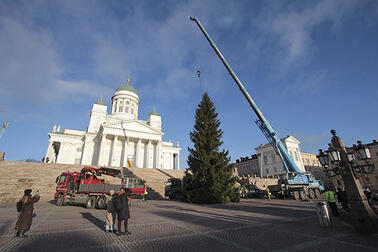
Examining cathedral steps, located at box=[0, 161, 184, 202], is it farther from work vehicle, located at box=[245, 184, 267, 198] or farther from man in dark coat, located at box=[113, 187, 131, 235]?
man in dark coat, located at box=[113, 187, 131, 235]

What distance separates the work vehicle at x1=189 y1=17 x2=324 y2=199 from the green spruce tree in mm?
5056

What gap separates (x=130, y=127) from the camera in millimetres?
44531

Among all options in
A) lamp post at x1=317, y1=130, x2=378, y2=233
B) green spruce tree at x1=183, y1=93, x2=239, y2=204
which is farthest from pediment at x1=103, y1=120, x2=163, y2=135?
lamp post at x1=317, y1=130, x2=378, y2=233

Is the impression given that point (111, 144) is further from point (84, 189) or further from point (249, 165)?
point (249, 165)

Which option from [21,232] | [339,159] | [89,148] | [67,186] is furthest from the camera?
[89,148]

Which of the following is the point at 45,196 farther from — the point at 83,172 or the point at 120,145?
the point at 120,145

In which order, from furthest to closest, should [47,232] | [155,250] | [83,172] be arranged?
[83,172]
[47,232]
[155,250]

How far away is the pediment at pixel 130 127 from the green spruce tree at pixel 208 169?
99.8 feet

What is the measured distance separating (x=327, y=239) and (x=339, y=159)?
277cm

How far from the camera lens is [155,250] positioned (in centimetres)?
412

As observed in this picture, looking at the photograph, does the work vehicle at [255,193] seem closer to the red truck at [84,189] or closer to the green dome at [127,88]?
the red truck at [84,189]

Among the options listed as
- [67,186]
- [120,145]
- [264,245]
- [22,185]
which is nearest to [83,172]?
[67,186]

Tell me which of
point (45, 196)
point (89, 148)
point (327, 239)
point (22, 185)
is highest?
point (89, 148)

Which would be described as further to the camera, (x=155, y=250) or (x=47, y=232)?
(x=47, y=232)
